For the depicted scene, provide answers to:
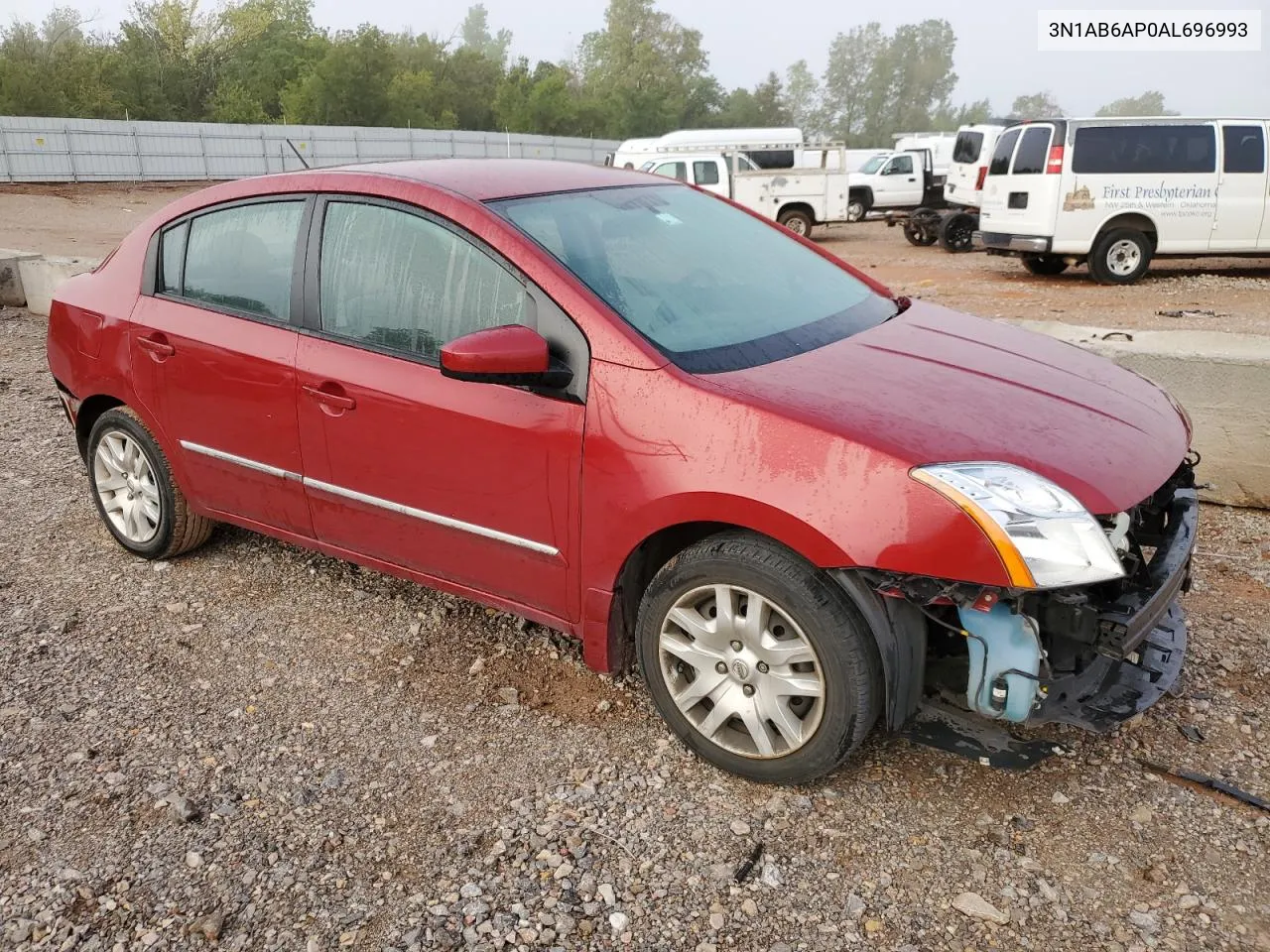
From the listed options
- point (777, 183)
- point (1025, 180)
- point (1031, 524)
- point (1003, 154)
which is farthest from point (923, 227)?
point (1031, 524)

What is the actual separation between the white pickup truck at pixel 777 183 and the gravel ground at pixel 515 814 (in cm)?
1668

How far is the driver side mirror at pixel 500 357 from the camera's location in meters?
2.69

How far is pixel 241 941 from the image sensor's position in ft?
7.61

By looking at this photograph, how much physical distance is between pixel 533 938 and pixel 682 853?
45cm

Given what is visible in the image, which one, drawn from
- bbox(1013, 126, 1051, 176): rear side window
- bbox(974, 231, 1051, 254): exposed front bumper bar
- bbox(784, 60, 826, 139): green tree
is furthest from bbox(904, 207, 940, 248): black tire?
bbox(784, 60, 826, 139): green tree

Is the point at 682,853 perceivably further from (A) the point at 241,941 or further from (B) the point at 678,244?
(B) the point at 678,244

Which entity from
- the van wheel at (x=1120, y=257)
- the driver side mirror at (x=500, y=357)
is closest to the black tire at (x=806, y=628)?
the driver side mirror at (x=500, y=357)

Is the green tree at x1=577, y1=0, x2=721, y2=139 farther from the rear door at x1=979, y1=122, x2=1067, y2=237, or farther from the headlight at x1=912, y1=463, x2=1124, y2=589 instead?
the headlight at x1=912, y1=463, x2=1124, y2=589

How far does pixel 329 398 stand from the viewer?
10.9ft

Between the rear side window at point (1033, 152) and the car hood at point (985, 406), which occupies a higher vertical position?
the rear side window at point (1033, 152)

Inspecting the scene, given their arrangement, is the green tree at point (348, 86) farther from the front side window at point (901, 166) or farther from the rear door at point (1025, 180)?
the rear door at point (1025, 180)

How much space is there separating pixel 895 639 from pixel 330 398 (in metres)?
1.97

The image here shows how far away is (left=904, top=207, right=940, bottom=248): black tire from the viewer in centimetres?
1908

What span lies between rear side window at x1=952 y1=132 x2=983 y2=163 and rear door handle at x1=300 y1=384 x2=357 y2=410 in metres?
18.1
